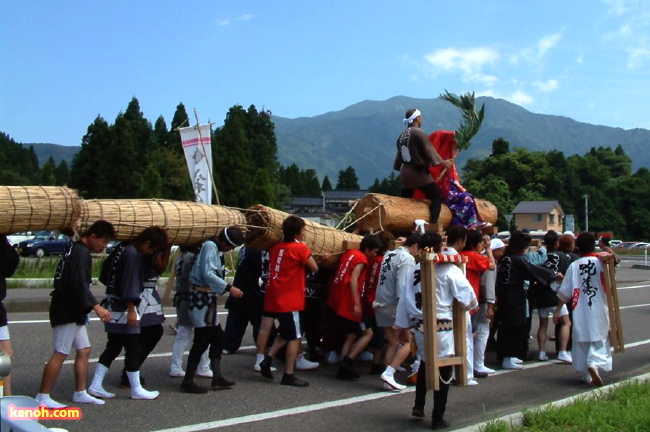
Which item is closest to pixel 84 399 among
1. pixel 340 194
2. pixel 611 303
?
pixel 611 303

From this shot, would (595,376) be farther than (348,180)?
No

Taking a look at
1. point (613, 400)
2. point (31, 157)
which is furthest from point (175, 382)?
point (31, 157)

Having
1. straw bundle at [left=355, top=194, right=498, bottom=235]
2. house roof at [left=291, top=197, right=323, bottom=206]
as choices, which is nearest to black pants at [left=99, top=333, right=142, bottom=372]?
straw bundle at [left=355, top=194, right=498, bottom=235]

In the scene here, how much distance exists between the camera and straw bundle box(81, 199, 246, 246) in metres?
7.00

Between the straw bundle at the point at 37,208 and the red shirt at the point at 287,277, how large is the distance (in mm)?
2281

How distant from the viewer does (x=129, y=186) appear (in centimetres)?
4650

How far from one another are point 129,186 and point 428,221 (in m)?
39.8

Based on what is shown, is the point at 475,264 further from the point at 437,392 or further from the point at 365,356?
the point at 437,392

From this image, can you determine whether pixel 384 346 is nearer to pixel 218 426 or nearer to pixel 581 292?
pixel 581 292

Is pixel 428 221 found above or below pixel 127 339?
above

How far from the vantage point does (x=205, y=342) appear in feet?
24.4

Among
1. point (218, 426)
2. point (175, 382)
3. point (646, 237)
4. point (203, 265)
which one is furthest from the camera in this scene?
point (646, 237)

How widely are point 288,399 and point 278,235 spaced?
202 centimetres

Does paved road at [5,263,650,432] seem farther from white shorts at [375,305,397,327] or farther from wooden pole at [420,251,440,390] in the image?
white shorts at [375,305,397,327]
